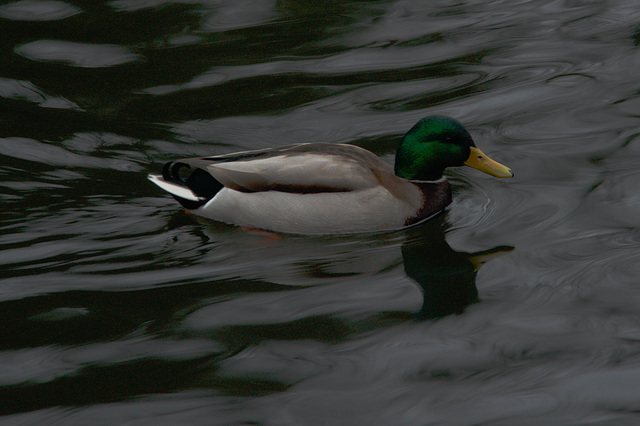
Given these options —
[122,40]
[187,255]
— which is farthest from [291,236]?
[122,40]

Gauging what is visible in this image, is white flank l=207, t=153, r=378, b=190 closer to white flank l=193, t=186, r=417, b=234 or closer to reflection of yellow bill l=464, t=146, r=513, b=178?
white flank l=193, t=186, r=417, b=234

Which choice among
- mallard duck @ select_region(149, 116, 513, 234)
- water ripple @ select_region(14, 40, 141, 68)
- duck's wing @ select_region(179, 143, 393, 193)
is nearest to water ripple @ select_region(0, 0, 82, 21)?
water ripple @ select_region(14, 40, 141, 68)

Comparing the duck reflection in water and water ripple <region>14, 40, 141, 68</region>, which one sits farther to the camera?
water ripple <region>14, 40, 141, 68</region>

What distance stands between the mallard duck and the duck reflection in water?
21 centimetres

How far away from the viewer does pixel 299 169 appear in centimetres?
598

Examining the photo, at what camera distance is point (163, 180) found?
630 cm

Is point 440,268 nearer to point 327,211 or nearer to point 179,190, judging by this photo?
point 327,211

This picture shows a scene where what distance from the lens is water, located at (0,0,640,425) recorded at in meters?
4.29

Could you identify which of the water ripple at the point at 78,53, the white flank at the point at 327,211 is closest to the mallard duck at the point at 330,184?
the white flank at the point at 327,211

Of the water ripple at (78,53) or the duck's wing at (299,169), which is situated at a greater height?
the water ripple at (78,53)

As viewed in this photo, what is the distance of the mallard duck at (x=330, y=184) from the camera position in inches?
233

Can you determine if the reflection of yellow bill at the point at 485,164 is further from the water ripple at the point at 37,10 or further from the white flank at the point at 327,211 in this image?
the water ripple at the point at 37,10

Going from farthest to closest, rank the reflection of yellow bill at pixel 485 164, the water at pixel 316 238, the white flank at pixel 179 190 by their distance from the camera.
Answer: the white flank at pixel 179 190 → the reflection of yellow bill at pixel 485 164 → the water at pixel 316 238

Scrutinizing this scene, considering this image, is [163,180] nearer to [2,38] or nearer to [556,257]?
[556,257]
